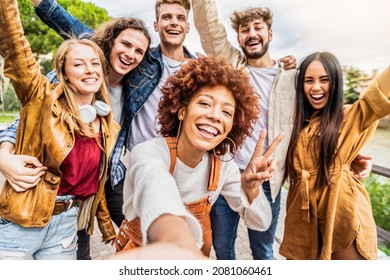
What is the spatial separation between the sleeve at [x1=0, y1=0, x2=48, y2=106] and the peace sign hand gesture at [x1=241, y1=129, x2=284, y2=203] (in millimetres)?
972

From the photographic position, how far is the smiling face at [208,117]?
1389mm

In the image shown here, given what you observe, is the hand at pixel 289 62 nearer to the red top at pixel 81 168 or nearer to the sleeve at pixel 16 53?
the red top at pixel 81 168

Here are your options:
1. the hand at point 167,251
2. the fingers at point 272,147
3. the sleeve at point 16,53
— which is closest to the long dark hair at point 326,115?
the fingers at point 272,147

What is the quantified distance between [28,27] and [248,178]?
1.21 m

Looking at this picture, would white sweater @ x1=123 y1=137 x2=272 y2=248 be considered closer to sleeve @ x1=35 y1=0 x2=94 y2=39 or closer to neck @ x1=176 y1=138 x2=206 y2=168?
neck @ x1=176 y1=138 x2=206 y2=168

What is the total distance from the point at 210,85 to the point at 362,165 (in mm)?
863

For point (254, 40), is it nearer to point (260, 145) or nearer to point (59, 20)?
point (260, 145)

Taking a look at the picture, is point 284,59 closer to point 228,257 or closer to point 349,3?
point 349,3

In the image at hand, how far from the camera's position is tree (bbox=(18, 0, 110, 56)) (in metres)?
1.50

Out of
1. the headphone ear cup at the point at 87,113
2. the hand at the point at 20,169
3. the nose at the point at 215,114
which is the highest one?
the nose at the point at 215,114

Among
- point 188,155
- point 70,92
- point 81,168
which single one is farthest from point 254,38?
point 81,168

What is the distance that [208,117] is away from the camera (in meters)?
1.39

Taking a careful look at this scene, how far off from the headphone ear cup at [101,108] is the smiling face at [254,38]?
70 centimetres

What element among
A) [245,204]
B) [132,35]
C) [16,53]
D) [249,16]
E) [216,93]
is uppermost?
[249,16]
